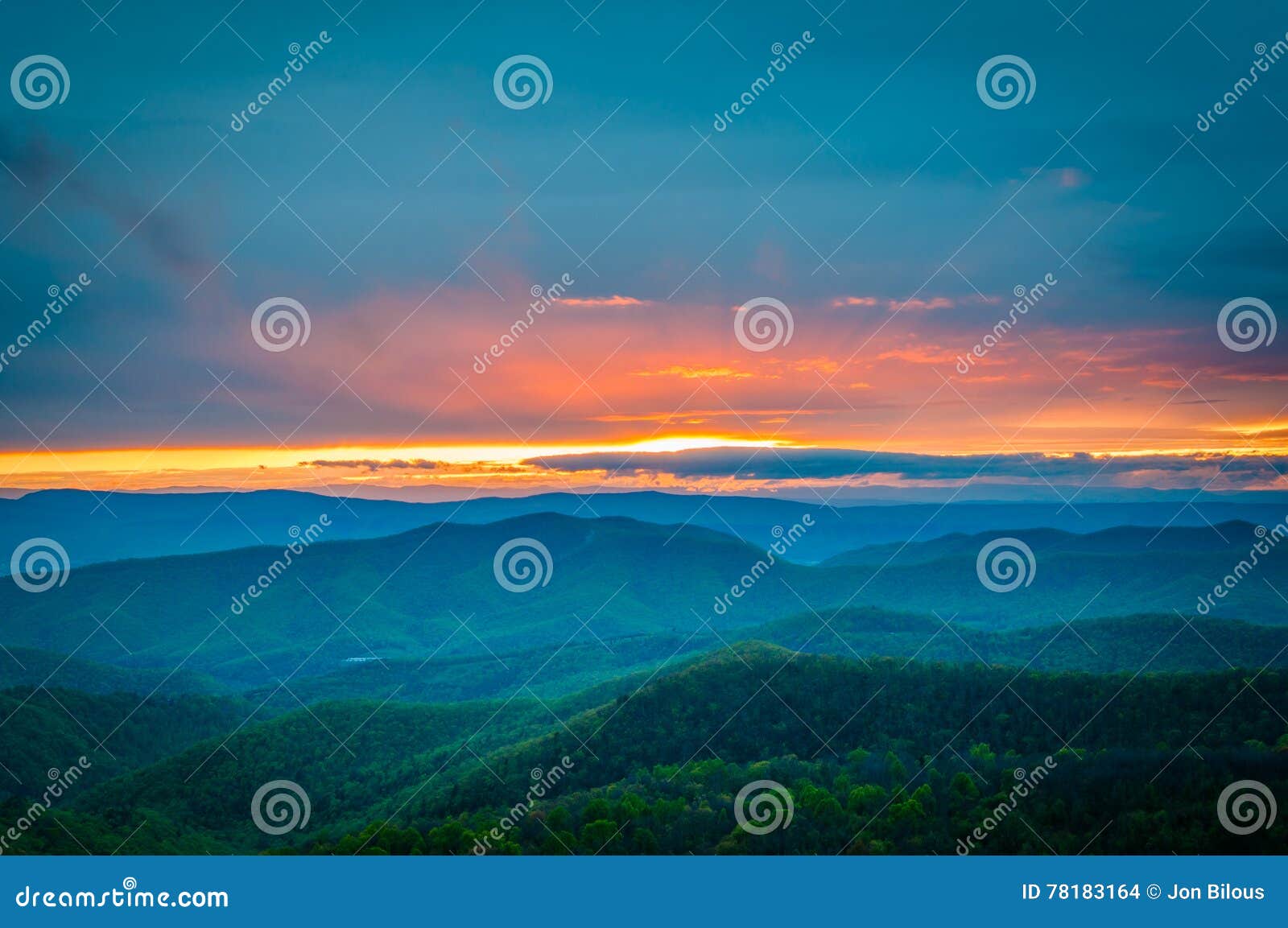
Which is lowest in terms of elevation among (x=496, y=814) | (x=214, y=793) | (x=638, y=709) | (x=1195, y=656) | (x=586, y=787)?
(x=214, y=793)

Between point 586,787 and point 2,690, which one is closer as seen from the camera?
point 586,787

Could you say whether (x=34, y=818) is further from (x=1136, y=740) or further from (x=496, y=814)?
(x=1136, y=740)

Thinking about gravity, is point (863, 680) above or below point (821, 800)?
above

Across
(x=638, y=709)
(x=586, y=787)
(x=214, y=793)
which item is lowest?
(x=214, y=793)

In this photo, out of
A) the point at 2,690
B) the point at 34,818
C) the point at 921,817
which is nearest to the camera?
the point at 921,817

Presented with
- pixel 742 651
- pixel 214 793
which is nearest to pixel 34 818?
pixel 214 793

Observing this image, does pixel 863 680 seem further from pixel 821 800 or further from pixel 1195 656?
pixel 1195 656

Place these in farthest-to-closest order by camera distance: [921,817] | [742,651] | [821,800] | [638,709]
A: [742,651] → [638,709] → [821,800] → [921,817]

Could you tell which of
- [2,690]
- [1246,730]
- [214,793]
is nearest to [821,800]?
[1246,730]

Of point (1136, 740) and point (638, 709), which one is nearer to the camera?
point (1136, 740)
